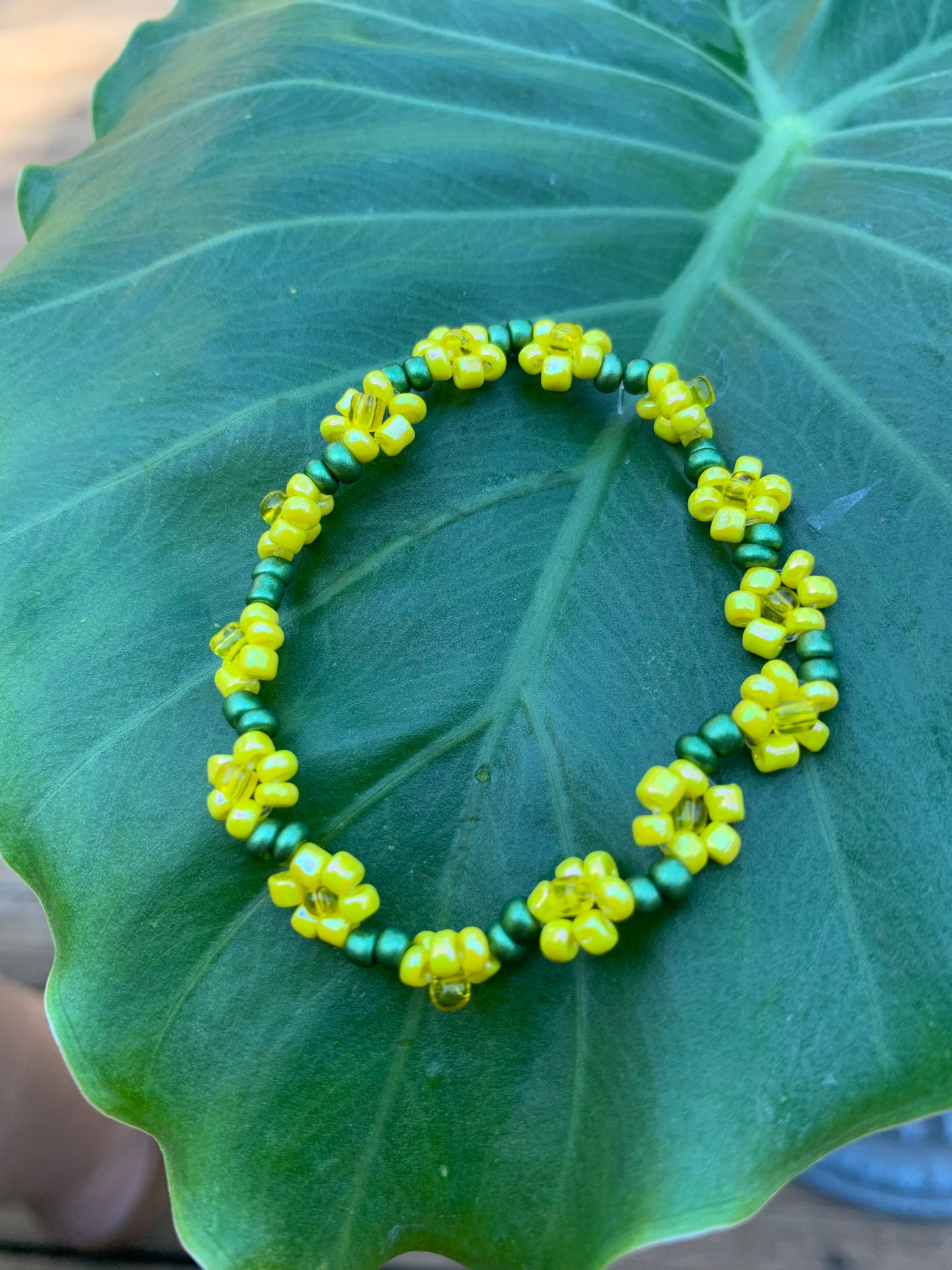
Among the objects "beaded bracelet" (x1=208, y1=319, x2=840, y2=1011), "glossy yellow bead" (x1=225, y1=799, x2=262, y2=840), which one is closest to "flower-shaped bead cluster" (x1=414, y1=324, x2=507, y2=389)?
"beaded bracelet" (x1=208, y1=319, x2=840, y2=1011)

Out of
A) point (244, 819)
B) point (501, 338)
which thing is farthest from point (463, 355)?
point (244, 819)

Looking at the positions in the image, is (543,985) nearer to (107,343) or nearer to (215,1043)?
(215,1043)

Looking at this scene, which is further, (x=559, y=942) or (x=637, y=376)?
(x=637, y=376)

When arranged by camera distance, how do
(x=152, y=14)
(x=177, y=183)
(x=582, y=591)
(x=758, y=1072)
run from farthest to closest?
(x=152, y=14)
(x=177, y=183)
(x=582, y=591)
(x=758, y=1072)

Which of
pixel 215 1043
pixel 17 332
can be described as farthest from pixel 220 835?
pixel 17 332

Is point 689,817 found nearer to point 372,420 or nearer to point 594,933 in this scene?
point 594,933

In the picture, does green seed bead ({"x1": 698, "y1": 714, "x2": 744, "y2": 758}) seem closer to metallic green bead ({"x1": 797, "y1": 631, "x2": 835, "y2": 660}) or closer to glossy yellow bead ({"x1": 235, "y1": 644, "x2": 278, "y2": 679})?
→ metallic green bead ({"x1": 797, "y1": 631, "x2": 835, "y2": 660})
